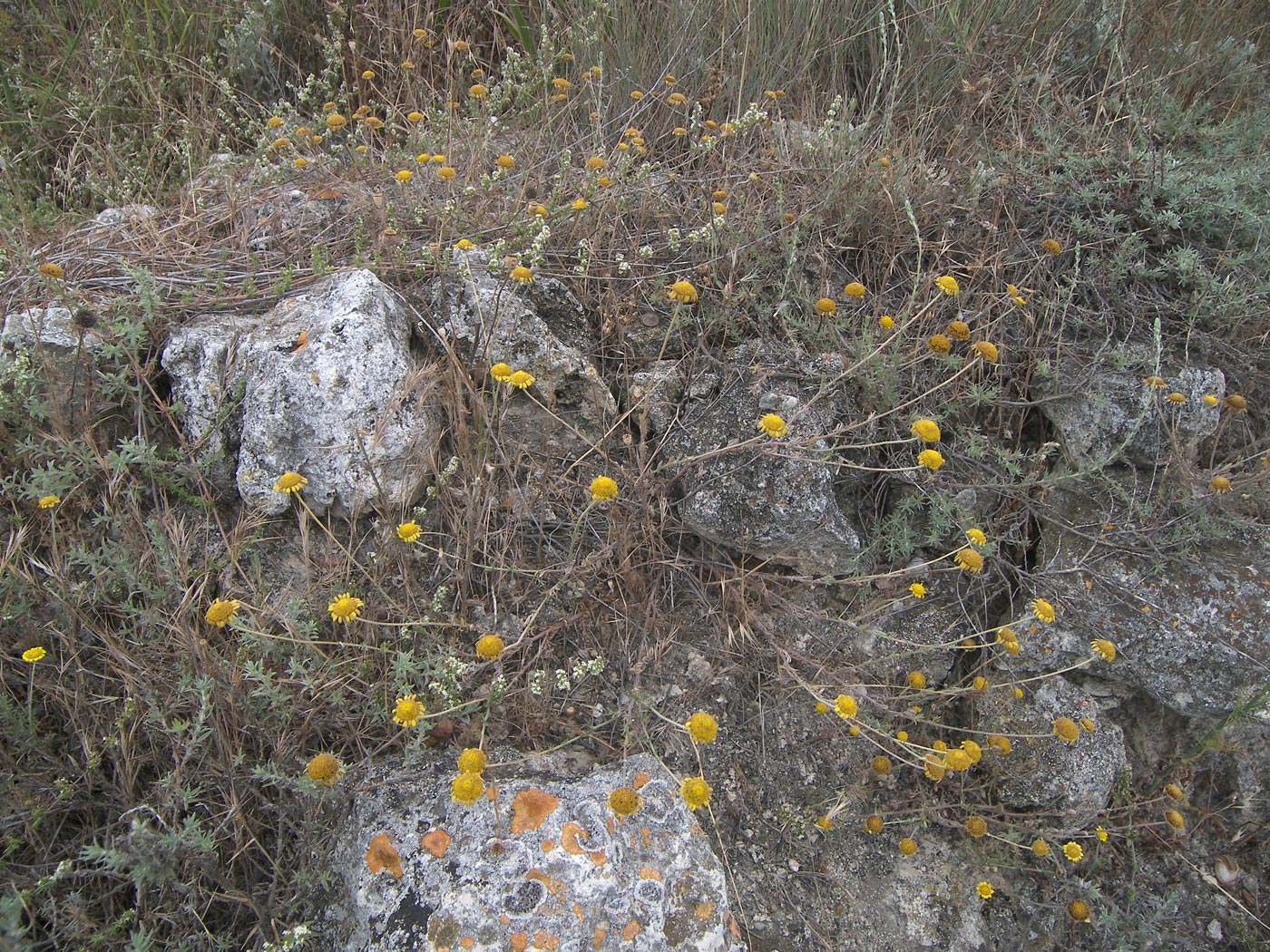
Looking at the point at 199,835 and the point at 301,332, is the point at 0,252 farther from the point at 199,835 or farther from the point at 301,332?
the point at 199,835

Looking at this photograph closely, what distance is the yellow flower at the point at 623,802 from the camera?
1743 mm

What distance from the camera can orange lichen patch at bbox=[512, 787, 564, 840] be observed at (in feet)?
5.93

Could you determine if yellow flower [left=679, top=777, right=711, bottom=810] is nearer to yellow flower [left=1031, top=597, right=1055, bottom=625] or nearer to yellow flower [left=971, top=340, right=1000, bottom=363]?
yellow flower [left=1031, top=597, right=1055, bottom=625]

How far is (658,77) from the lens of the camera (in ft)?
12.0

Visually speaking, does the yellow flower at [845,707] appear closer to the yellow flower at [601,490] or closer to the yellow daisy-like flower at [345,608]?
the yellow flower at [601,490]

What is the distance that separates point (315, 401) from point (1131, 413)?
273 centimetres

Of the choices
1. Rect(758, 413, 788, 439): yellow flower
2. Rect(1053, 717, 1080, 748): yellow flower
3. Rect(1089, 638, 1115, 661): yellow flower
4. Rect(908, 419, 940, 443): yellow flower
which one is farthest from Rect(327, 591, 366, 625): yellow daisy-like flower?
Rect(1089, 638, 1115, 661): yellow flower

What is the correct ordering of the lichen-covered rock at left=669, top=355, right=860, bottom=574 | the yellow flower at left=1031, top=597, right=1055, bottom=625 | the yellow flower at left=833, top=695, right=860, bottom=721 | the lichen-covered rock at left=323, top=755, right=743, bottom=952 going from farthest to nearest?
the lichen-covered rock at left=669, top=355, right=860, bottom=574 < the yellow flower at left=1031, top=597, right=1055, bottom=625 < the yellow flower at left=833, top=695, right=860, bottom=721 < the lichen-covered rock at left=323, top=755, right=743, bottom=952

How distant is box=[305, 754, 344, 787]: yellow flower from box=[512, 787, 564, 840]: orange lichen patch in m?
0.42

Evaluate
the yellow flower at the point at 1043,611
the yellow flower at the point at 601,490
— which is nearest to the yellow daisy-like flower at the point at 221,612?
the yellow flower at the point at 601,490

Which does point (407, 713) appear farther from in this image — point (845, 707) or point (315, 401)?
point (845, 707)

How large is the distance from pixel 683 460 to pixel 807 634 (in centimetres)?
70

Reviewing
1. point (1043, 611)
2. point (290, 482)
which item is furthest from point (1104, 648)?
point (290, 482)

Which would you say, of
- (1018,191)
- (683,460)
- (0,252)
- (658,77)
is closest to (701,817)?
(683,460)
